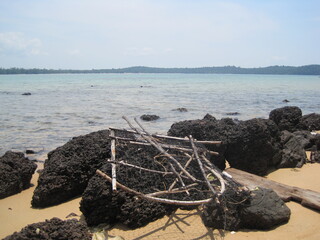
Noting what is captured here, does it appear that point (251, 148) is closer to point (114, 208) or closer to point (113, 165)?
point (113, 165)

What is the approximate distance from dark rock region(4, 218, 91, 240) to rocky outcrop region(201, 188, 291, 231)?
1709mm

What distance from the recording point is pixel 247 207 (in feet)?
13.9

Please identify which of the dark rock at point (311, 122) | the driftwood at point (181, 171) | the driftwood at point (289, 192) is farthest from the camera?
the dark rock at point (311, 122)

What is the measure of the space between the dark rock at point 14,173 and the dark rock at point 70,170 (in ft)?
2.69

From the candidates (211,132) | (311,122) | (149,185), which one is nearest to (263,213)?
(149,185)

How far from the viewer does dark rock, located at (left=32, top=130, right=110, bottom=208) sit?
5.37m

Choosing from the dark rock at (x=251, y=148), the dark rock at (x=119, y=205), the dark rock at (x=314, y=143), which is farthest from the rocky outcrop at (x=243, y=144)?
the dark rock at (x=119, y=205)

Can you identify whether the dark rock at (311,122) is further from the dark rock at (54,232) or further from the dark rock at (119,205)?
the dark rock at (54,232)

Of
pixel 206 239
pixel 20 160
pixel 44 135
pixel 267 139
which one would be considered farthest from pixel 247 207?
pixel 44 135

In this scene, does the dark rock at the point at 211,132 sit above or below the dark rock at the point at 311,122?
above

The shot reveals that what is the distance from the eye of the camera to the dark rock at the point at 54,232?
3.27 m

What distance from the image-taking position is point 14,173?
611 centimetres

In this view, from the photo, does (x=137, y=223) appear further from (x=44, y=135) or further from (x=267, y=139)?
(x=44, y=135)

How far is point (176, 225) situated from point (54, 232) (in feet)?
5.79
